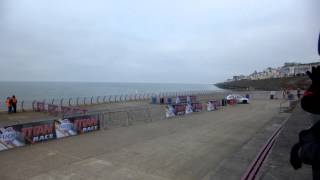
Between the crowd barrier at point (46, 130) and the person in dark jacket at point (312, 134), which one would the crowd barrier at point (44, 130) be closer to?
the crowd barrier at point (46, 130)

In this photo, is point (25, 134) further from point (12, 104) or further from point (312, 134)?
point (12, 104)

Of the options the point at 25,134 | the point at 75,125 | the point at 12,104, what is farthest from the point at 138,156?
the point at 12,104

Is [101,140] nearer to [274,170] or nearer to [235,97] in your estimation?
[274,170]

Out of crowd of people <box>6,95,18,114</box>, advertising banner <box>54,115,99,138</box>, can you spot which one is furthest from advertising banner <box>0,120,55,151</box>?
crowd of people <box>6,95,18,114</box>

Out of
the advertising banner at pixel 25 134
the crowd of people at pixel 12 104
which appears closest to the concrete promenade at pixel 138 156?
the advertising banner at pixel 25 134

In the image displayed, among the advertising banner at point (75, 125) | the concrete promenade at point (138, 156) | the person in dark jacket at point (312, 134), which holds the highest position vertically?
the person in dark jacket at point (312, 134)

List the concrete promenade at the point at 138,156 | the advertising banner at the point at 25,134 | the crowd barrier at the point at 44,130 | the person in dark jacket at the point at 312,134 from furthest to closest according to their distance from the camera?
→ the crowd barrier at the point at 44,130
the advertising banner at the point at 25,134
the concrete promenade at the point at 138,156
the person in dark jacket at the point at 312,134

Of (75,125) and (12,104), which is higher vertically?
(12,104)

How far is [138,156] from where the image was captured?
11406mm

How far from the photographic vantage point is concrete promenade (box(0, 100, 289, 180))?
30.1ft

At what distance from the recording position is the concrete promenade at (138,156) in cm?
916

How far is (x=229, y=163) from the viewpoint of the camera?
31.6 ft

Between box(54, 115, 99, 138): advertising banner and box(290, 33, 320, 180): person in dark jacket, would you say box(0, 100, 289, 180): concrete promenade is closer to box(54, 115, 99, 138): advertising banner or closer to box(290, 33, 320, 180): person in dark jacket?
box(54, 115, 99, 138): advertising banner

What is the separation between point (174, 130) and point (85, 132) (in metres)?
5.35
